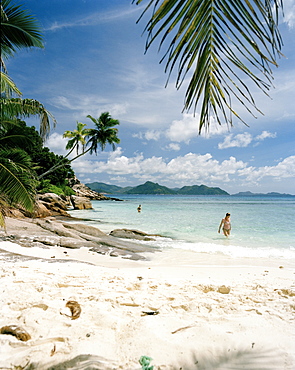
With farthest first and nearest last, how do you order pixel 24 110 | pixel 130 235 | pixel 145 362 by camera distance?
1. pixel 130 235
2. pixel 24 110
3. pixel 145 362

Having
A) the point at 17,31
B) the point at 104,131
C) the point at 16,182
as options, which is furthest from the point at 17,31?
the point at 104,131

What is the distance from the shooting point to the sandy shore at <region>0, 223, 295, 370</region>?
1.85 m

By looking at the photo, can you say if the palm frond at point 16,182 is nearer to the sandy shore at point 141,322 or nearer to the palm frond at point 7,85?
the sandy shore at point 141,322

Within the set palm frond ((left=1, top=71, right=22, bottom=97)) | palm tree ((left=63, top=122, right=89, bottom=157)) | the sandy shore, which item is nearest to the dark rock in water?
the sandy shore

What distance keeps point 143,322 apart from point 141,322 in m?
0.02

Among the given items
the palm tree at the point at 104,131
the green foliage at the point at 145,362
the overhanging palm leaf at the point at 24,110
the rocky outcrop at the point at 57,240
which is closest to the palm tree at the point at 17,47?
the overhanging palm leaf at the point at 24,110

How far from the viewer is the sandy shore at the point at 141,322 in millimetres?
1847

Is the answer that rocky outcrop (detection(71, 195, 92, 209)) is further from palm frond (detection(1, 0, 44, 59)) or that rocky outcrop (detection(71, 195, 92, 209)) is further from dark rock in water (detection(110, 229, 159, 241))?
palm frond (detection(1, 0, 44, 59))

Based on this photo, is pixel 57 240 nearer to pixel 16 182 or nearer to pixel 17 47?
pixel 16 182

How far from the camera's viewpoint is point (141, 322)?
8.08 ft

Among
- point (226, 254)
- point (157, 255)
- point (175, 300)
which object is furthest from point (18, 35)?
point (226, 254)

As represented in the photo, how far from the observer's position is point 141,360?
1799 millimetres

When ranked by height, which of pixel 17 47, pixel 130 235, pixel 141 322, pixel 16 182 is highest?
pixel 17 47

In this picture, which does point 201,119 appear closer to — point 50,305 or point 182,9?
point 182,9
